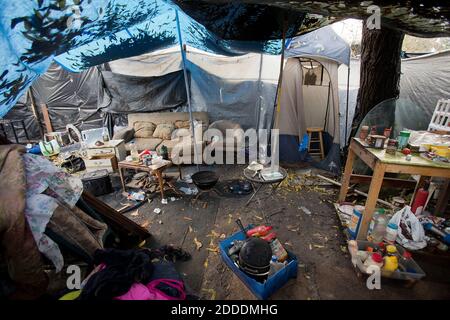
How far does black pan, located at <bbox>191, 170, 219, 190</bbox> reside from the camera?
3.23 meters

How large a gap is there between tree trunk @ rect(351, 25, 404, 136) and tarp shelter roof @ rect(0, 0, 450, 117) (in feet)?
5.14

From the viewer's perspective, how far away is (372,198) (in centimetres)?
216

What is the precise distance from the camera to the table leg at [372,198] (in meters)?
2.06

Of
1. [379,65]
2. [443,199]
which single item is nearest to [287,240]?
[443,199]

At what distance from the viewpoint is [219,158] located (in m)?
4.84

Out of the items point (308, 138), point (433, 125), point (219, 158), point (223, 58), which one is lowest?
point (219, 158)

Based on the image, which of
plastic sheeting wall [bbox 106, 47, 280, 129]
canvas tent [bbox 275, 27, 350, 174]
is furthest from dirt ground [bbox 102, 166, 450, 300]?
plastic sheeting wall [bbox 106, 47, 280, 129]

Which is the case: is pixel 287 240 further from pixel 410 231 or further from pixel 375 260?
pixel 410 231

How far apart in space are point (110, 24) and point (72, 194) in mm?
1785

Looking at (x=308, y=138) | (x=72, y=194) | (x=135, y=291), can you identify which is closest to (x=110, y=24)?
(x=72, y=194)

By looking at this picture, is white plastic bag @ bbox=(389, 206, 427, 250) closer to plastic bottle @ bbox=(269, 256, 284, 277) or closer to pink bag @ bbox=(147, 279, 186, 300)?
plastic bottle @ bbox=(269, 256, 284, 277)

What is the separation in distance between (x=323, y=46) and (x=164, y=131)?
3884 millimetres

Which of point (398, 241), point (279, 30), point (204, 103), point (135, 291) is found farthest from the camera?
point (204, 103)

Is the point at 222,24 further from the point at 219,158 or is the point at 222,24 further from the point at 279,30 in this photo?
the point at 219,158
